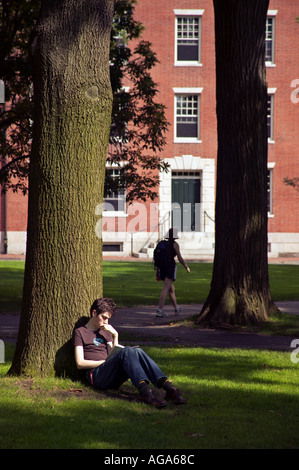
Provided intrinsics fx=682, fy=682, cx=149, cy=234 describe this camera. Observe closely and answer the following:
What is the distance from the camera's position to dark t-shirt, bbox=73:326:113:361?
22.5 ft

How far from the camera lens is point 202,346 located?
33.3 feet

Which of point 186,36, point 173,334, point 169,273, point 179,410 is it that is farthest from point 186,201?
point 179,410

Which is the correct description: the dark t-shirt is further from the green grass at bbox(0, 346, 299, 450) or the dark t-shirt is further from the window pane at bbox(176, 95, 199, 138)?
the window pane at bbox(176, 95, 199, 138)

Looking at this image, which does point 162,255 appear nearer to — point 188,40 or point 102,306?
point 102,306

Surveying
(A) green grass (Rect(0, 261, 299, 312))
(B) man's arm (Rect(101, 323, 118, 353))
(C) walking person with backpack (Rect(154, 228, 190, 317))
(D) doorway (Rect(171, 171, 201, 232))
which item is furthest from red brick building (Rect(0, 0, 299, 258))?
(B) man's arm (Rect(101, 323, 118, 353))

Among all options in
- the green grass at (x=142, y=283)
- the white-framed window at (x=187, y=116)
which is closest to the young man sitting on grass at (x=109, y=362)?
the green grass at (x=142, y=283)

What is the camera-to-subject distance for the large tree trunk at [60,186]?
→ 23.1 feet

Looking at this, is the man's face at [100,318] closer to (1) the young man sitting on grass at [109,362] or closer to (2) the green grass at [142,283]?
(1) the young man sitting on grass at [109,362]

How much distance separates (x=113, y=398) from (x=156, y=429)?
117cm

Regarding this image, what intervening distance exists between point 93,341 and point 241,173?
600cm

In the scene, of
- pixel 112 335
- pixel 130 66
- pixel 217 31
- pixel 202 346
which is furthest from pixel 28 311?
pixel 130 66

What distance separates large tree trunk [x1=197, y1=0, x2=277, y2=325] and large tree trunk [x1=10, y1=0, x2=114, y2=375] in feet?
17.1

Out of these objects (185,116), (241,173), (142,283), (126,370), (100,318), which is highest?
(185,116)

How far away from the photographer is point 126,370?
648 cm
